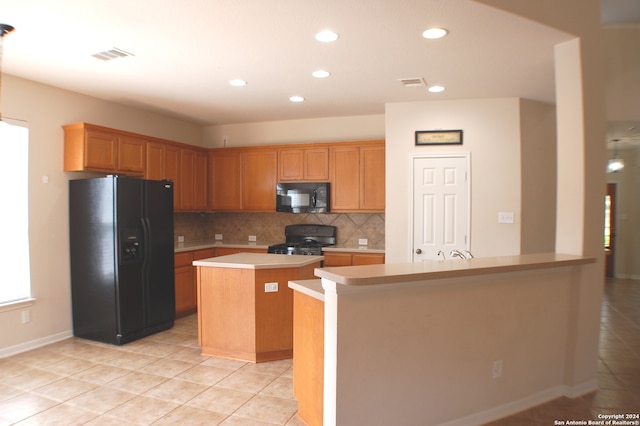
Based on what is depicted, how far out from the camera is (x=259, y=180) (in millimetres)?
5875

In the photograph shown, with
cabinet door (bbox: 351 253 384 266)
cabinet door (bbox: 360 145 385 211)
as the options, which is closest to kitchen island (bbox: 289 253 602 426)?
cabinet door (bbox: 351 253 384 266)

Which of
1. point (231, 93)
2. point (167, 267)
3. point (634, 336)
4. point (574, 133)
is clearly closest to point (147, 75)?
point (231, 93)

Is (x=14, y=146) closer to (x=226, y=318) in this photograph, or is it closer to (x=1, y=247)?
(x=1, y=247)

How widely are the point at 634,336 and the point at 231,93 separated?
17.6 ft

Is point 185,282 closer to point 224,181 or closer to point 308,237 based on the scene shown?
point 224,181

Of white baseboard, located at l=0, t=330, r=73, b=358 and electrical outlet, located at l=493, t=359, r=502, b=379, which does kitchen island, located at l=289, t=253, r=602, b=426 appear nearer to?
electrical outlet, located at l=493, t=359, r=502, b=379

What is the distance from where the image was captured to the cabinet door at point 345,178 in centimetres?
538

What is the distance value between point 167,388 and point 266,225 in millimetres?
3437

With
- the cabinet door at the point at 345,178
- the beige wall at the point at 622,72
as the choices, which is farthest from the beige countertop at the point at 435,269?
the cabinet door at the point at 345,178

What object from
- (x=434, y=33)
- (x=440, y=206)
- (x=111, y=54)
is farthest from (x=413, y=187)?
(x=111, y=54)

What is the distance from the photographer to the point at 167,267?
4.60 metres

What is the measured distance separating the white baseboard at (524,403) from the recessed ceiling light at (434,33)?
264cm

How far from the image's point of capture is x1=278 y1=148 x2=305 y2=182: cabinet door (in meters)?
5.65

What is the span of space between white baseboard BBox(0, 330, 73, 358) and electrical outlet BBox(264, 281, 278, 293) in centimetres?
249
